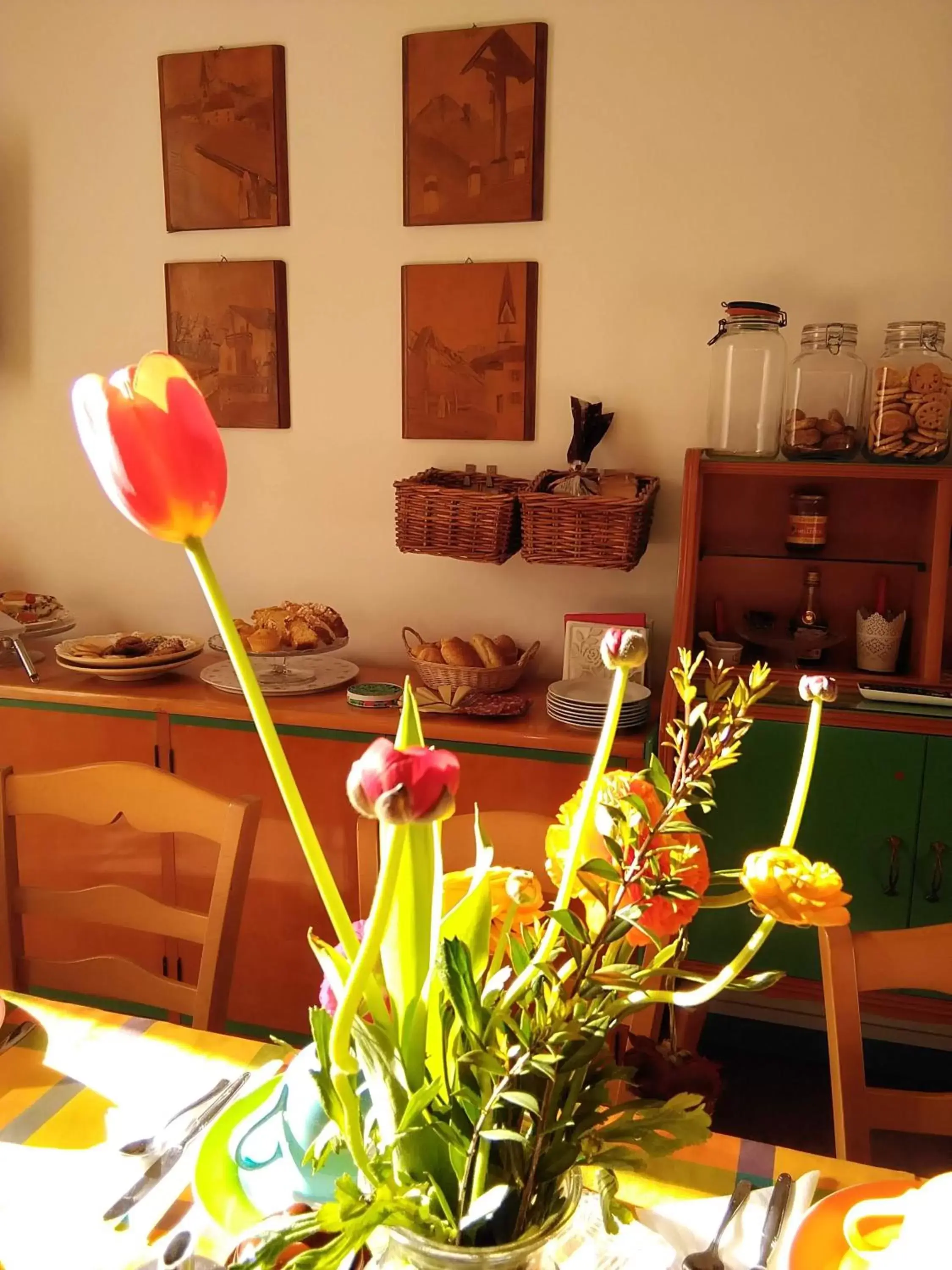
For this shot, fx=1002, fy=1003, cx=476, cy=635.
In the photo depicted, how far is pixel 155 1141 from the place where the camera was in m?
0.96

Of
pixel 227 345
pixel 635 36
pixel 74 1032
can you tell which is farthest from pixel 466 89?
pixel 74 1032

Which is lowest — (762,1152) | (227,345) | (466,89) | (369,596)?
(762,1152)

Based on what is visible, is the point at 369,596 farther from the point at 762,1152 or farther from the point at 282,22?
the point at 762,1152

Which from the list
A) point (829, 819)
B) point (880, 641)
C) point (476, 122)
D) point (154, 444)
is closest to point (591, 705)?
point (829, 819)

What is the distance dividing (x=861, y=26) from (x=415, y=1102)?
7.37ft

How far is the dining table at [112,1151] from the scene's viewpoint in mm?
840

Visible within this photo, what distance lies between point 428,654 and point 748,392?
2.85ft

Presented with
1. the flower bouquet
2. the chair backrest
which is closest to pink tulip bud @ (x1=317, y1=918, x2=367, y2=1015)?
the flower bouquet

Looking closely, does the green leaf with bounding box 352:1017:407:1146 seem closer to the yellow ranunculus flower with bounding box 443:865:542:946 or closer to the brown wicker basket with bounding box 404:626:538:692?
the yellow ranunculus flower with bounding box 443:865:542:946

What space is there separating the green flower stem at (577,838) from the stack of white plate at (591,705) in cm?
136

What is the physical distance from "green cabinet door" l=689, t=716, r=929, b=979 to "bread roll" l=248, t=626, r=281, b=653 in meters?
0.95

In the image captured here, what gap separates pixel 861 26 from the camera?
202 centimetres

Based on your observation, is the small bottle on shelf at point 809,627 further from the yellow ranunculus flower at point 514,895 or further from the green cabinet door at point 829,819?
the yellow ranunculus flower at point 514,895

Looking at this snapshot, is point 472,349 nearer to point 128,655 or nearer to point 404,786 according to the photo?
point 128,655
